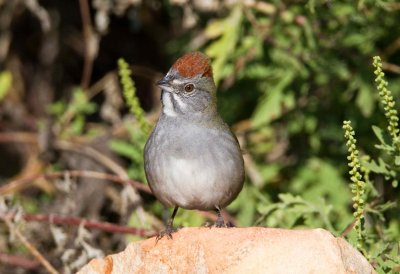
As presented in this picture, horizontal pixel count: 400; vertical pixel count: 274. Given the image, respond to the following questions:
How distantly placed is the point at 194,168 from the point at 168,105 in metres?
0.48

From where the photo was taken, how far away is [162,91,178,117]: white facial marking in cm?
450

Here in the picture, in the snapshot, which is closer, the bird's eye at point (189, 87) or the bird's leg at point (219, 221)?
the bird's leg at point (219, 221)

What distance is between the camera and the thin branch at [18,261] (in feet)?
18.2

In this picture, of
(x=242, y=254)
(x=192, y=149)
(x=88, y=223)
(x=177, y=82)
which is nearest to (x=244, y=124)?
(x=88, y=223)

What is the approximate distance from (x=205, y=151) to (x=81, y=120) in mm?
2374

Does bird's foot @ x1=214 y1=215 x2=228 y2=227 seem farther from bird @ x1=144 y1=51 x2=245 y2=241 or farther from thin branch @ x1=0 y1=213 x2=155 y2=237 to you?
thin branch @ x1=0 y1=213 x2=155 y2=237

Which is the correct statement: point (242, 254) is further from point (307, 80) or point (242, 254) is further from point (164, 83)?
point (307, 80)

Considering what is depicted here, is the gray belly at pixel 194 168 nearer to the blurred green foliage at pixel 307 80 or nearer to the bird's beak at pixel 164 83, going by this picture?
the bird's beak at pixel 164 83

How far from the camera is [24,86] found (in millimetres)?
7605

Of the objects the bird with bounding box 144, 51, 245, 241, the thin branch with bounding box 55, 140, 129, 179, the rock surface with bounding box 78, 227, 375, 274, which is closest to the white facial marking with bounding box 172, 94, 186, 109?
the bird with bounding box 144, 51, 245, 241

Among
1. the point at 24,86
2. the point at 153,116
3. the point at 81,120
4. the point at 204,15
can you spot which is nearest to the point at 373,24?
the point at 204,15

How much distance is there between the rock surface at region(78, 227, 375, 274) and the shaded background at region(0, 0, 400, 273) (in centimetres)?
97

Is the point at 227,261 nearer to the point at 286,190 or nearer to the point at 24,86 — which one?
the point at 286,190

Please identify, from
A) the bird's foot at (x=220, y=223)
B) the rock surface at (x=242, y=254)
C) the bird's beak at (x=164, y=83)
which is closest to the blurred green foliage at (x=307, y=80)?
the bird's foot at (x=220, y=223)
